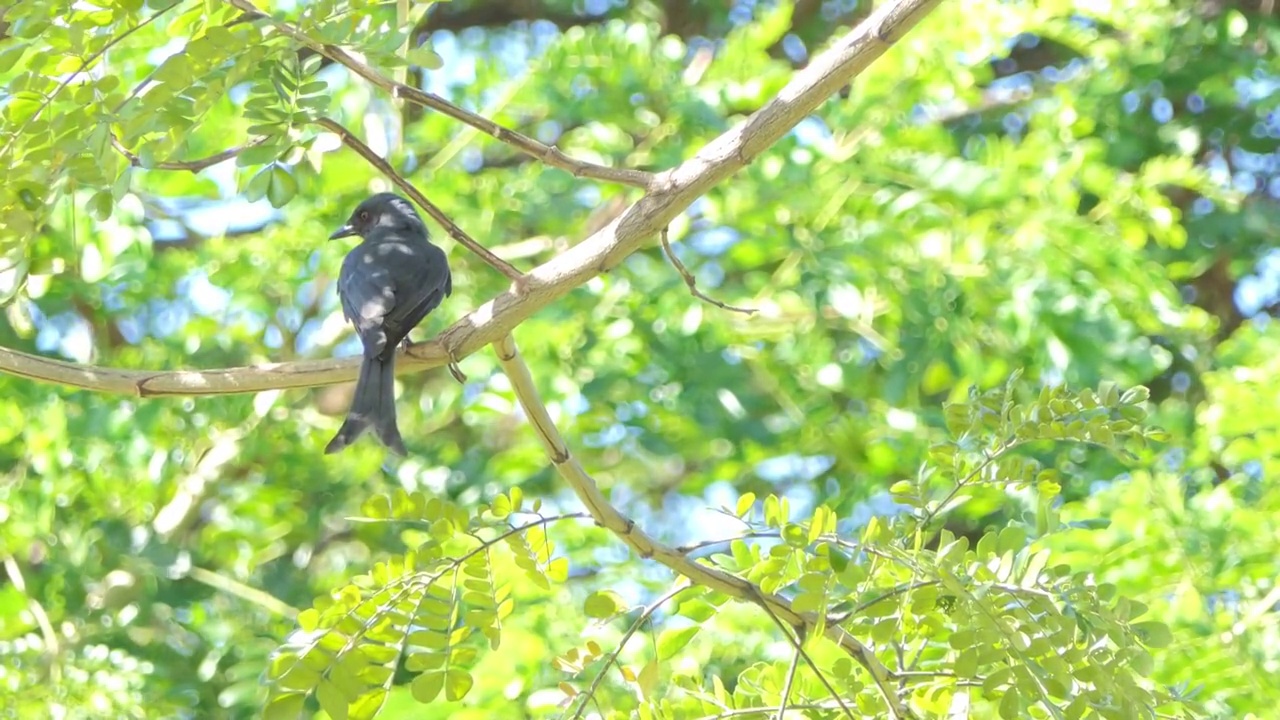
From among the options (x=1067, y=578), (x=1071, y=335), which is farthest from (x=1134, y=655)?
(x=1071, y=335)

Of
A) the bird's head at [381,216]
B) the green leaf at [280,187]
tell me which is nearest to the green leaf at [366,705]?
the green leaf at [280,187]

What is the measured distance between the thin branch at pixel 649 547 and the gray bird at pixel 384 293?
41 cm

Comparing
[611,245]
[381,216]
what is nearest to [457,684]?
[611,245]

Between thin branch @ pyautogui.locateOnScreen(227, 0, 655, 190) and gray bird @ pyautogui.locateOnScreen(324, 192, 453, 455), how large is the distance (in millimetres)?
581

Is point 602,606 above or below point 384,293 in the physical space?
below

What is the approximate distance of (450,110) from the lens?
2.30m

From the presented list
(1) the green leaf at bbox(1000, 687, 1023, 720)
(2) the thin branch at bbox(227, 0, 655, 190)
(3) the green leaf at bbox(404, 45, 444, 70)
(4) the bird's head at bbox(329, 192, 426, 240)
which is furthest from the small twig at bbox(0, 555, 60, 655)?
(1) the green leaf at bbox(1000, 687, 1023, 720)

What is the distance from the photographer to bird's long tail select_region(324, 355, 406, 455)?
9.62 ft

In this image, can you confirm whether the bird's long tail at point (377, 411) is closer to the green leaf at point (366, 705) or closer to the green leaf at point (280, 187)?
the green leaf at point (280, 187)

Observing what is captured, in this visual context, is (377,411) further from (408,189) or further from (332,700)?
(332,700)

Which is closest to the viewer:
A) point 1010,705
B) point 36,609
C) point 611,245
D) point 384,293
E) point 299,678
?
point 1010,705

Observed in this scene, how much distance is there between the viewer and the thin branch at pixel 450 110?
7.27 ft

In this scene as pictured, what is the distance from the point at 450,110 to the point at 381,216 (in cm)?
236

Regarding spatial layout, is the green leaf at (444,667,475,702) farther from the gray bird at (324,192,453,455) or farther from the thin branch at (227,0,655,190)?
the thin branch at (227,0,655,190)
